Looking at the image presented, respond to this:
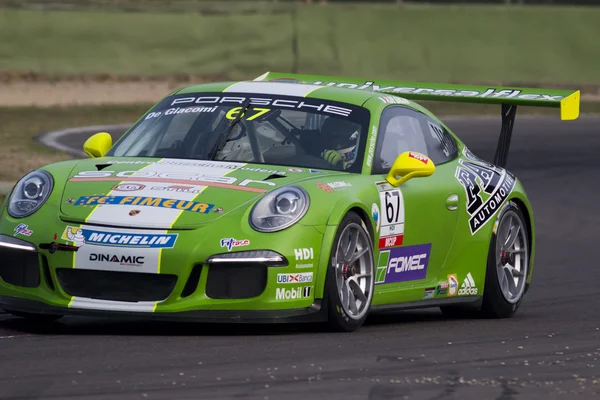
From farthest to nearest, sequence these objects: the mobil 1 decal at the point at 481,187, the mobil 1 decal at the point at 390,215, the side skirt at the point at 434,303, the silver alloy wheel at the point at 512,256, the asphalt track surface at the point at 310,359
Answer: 1. the silver alloy wheel at the point at 512,256
2. the mobil 1 decal at the point at 481,187
3. the side skirt at the point at 434,303
4. the mobil 1 decal at the point at 390,215
5. the asphalt track surface at the point at 310,359

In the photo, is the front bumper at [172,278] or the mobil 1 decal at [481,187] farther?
the mobil 1 decal at [481,187]

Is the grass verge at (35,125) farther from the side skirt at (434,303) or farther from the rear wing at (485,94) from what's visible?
the side skirt at (434,303)

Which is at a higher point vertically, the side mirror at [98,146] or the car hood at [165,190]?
the side mirror at [98,146]

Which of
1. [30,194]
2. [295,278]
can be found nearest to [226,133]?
[30,194]

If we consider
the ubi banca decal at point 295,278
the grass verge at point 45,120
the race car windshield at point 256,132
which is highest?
the race car windshield at point 256,132

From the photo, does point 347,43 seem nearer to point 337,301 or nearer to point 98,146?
point 98,146

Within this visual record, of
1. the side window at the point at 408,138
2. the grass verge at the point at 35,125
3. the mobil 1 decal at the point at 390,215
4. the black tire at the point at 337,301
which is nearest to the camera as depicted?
the black tire at the point at 337,301

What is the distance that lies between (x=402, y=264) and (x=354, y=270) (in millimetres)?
632

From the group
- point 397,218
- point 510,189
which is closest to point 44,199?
point 397,218

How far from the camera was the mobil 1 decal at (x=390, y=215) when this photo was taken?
299 inches

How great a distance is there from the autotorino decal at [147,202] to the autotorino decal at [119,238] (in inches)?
7.6

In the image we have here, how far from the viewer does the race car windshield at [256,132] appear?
7820mm

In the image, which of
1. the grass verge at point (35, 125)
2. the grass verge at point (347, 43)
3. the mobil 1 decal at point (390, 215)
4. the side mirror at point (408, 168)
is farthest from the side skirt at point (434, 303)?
the grass verge at point (347, 43)

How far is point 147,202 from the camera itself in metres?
6.96
